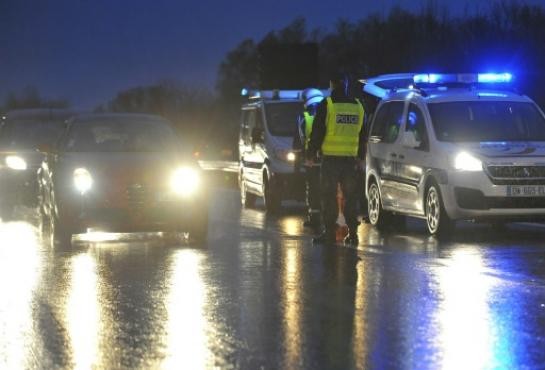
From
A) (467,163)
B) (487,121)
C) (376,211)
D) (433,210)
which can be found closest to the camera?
(467,163)

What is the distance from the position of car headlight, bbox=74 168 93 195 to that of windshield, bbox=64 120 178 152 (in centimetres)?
111

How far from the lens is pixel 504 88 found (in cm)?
1684

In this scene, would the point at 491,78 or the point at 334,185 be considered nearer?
the point at 334,185

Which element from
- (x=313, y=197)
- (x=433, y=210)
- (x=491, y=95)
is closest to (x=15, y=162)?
(x=313, y=197)

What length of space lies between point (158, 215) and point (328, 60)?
8110cm

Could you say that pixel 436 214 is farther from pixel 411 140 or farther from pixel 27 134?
pixel 27 134

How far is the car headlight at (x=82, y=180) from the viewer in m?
14.0

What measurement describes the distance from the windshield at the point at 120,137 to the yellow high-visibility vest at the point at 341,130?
7.49ft

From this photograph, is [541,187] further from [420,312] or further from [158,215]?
[420,312]

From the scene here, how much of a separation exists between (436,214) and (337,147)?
1.60 m

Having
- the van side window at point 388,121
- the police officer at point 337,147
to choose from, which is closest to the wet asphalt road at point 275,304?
the police officer at point 337,147

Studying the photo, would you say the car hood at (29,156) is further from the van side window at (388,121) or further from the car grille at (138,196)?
the car grille at (138,196)

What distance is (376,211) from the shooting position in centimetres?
1677

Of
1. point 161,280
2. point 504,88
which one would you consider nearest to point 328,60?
point 504,88
